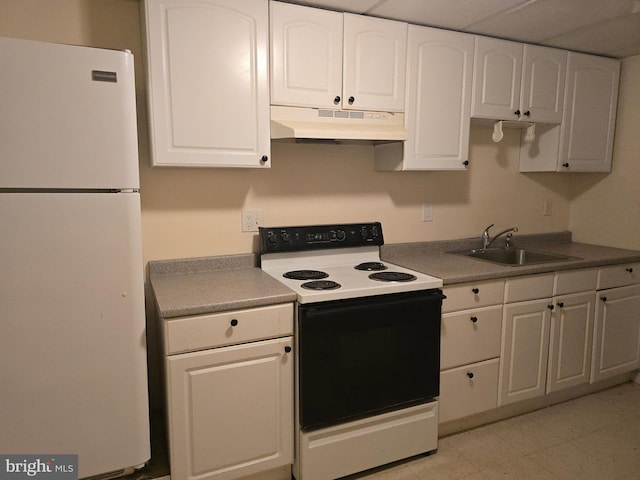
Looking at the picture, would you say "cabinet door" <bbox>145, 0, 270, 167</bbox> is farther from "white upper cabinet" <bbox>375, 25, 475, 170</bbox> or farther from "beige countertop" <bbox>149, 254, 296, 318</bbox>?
"white upper cabinet" <bbox>375, 25, 475, 170</bbox>

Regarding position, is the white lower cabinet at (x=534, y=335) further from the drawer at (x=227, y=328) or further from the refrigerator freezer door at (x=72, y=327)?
the refrigerator freezer door at (x=72, y=327)

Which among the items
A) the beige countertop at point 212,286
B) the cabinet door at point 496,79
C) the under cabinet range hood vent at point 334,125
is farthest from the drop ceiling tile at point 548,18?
the beige countertop at point 212,286

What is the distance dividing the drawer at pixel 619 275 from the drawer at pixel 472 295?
0.82m

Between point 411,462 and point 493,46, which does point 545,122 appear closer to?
point 493,46

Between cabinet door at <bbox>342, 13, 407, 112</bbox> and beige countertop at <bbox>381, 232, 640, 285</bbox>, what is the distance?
33.4 inches

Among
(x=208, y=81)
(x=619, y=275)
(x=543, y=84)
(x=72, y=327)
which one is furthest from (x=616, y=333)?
(x=72, y=327)

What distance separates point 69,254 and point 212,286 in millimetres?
587

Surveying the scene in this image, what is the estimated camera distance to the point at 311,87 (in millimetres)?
1997

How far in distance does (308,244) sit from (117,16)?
4.48 ft

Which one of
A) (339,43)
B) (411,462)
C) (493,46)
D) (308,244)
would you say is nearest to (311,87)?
(339,43)

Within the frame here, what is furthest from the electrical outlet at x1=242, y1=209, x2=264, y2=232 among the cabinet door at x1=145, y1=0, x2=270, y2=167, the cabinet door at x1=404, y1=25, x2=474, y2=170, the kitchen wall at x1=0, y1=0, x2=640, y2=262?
the cabinet door at x1=404, y1=25, x2=474, y2=170

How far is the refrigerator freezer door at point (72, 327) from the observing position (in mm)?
1387

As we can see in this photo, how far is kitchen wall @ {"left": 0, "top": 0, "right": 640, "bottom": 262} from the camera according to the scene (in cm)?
188

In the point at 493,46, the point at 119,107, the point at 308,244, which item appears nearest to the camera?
the point at 119,107
